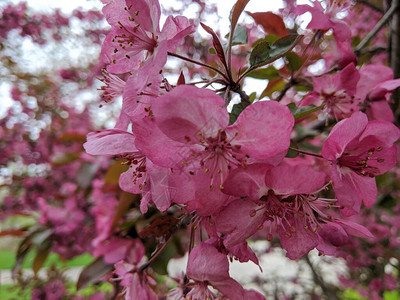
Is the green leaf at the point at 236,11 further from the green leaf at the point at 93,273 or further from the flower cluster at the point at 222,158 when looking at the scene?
the green leaf at the point at 93,273

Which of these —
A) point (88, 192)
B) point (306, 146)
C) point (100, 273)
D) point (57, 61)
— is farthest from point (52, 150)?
point (306, 146)

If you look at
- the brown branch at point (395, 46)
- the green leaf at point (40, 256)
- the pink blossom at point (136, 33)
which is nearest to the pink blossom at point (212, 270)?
the pink blossom at point (136, 33)

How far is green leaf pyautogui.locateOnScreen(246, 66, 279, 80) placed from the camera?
0.82 m

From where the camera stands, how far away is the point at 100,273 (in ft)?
3.26

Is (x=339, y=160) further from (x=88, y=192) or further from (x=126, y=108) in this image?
(x=88, y=192)

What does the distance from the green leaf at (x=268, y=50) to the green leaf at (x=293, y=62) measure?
182 mm

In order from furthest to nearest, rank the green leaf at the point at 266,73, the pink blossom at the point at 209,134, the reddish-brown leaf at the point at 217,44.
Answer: the green leaf at the point at 266,73 < the reddish-brown leaf at the point at 217,44 < the pink blossom at the point at 209,134

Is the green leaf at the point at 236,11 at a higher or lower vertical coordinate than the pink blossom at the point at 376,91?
higher

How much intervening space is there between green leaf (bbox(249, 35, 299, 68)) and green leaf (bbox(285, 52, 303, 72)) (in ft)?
0.60

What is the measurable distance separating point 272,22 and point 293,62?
Answer: 0.18 meters

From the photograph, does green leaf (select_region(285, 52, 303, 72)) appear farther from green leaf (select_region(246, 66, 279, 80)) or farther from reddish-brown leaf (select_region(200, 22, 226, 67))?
reddish-brown leaf (select_region(200, 22, 226, 67))

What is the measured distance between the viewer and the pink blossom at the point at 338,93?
2.03ft

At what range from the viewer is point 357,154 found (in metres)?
0.50

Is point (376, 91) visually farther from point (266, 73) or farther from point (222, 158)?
point (222, 158)
